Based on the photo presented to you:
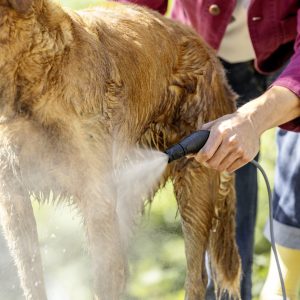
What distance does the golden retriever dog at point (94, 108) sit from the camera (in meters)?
3.50

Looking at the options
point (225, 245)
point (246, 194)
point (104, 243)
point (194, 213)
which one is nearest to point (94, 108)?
point (104, 243)

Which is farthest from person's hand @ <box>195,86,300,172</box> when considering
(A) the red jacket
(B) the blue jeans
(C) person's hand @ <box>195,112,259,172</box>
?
(B) the blue jeans

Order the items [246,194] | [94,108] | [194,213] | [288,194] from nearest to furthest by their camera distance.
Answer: [94,108] < [194,213] < [288,194] < [246,194]

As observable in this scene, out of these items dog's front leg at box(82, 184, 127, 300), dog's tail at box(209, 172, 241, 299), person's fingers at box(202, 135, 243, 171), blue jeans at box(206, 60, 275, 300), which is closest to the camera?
person's fingers at box(202, 135, 243, 171)

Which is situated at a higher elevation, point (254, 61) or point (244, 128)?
point (244, 128)

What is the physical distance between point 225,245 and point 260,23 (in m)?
1.16

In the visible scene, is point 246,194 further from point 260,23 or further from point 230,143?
point 230,143

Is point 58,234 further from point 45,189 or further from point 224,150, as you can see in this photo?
point 224,150

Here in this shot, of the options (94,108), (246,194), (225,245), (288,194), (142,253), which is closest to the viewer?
(94,108)

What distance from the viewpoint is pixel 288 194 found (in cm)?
482

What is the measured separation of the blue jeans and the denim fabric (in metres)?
0.23

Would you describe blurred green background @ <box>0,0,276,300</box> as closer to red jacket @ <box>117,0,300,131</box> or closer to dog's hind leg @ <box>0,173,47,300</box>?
dog's hind leg @ <box>0,173,47,300</box>

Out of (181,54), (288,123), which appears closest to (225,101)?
(181,54)

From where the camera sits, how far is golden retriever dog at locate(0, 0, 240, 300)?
350 cm
